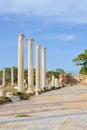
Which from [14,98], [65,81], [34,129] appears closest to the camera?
[34,129]

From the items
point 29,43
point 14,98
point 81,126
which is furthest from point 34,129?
point 29,43

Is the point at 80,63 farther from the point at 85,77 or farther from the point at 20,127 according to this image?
the point at 20,127

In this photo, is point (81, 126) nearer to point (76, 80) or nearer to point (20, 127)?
point (20, 127)

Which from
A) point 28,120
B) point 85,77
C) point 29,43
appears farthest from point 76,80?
point 28,120

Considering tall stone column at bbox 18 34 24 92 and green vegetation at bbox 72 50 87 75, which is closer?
tall stone column at bbox 18 34 24 92

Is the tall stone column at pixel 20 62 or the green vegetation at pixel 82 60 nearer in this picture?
the tall stone column at pixel 20 62

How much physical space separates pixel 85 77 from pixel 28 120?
64.8 meters

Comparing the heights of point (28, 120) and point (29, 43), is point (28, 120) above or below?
below

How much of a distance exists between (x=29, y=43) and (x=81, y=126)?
77.2 feet

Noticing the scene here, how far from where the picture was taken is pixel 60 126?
10148mm

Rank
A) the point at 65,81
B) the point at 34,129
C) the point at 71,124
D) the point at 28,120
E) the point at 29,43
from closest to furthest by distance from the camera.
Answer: the point at 34,129, the point at 71,124, the point at 28,120, the point at 29,43, the point at 65,81

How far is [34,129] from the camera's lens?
9.58 m

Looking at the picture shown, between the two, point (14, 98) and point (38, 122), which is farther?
point (14, 98)

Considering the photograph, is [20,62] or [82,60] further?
[82,60]
